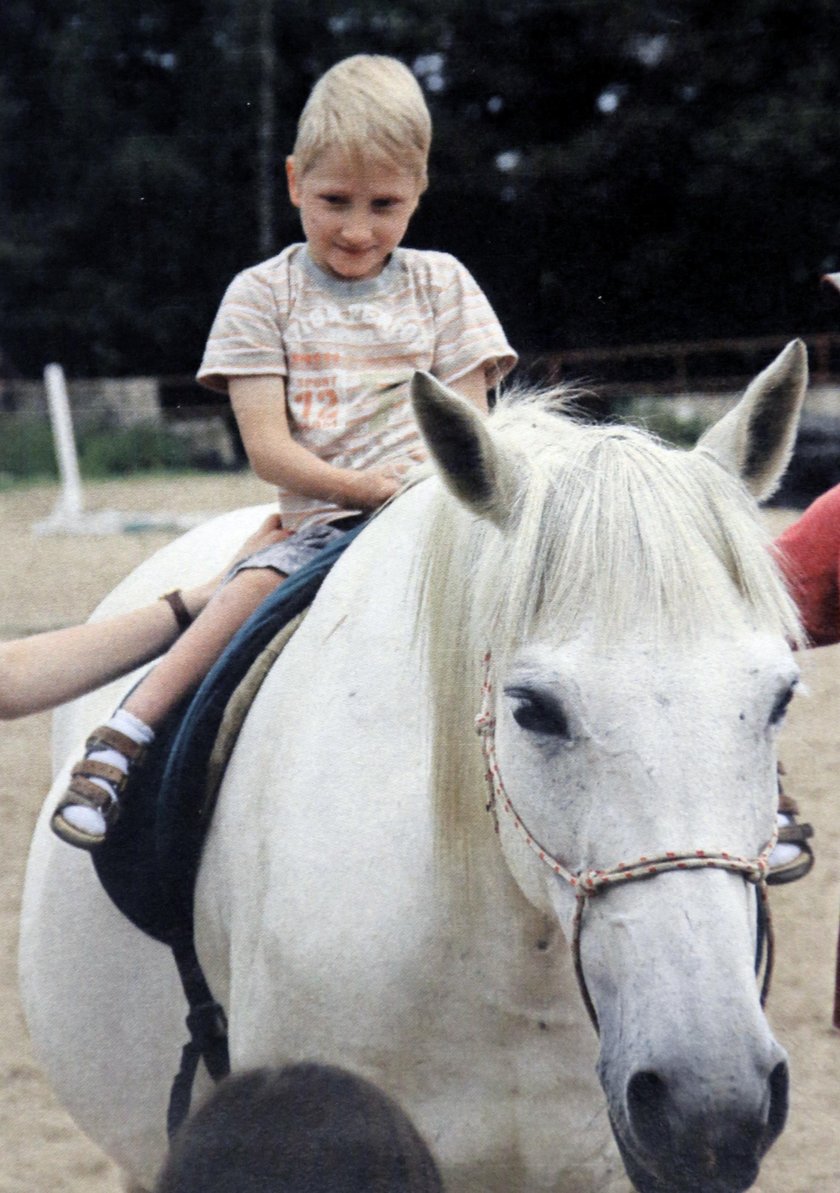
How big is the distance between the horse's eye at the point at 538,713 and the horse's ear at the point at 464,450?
0.20 metres

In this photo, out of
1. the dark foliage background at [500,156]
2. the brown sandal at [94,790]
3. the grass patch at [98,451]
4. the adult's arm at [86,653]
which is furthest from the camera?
the dark foliage background at [500,156]

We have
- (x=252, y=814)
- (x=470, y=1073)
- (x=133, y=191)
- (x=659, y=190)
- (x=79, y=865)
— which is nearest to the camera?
(x=470, y=1073)

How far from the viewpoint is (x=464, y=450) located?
137 cm

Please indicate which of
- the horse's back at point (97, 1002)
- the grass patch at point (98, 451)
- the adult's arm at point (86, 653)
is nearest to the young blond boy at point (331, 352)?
the adult's arm at point (86, 653)

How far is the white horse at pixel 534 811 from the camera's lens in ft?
3.89

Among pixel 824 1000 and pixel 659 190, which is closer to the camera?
pixel 824 1000

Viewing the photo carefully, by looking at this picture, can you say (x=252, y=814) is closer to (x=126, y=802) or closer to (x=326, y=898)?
(x=326, y=898)

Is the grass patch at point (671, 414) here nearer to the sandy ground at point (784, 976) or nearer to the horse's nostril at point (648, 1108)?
the sandy ground at point (784, 976)

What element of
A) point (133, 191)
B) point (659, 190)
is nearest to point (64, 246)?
point (133, 191)

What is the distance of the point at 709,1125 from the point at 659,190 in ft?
58.5

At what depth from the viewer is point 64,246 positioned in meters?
21.6

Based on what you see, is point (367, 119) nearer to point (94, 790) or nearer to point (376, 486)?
point (376, 486)

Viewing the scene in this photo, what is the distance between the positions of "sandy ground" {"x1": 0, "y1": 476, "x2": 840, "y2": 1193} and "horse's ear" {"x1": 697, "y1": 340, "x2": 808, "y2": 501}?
302 mm

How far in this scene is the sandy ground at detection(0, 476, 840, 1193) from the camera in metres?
2.84
